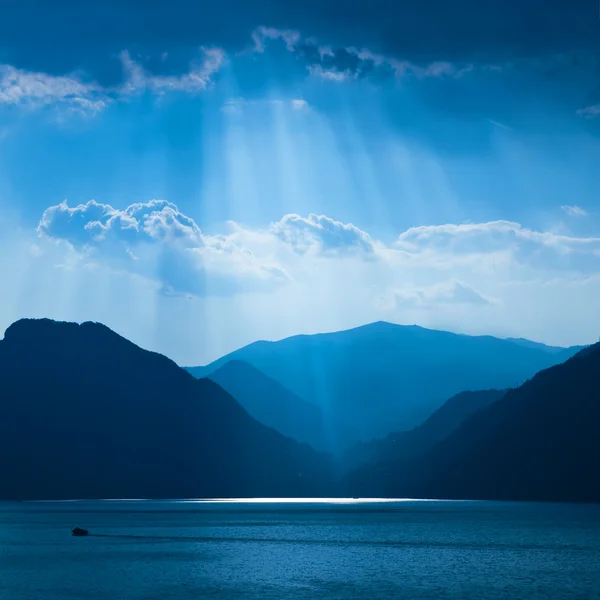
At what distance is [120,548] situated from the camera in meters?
170

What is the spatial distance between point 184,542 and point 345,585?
81.9 meters

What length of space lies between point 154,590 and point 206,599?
10.8 m

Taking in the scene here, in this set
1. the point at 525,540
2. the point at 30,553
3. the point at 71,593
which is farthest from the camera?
the point at 525,540

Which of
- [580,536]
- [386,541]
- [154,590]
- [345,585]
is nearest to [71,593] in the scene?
[154,590]

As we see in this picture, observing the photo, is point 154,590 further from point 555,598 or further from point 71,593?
point 555,598

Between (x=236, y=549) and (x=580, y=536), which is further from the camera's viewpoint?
(x=580, y=536)

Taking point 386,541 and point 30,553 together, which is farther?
point 386,541

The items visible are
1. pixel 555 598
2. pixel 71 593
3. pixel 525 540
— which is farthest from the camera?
pixel 525 540

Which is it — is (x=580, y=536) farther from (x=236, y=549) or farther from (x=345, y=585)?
(x=345, y=585)

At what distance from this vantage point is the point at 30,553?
158625mm

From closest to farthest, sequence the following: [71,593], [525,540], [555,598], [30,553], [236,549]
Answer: [555,598] → [71,593] → [30,553] → [236,549] → [525,540]

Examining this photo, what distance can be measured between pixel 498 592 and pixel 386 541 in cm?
8845

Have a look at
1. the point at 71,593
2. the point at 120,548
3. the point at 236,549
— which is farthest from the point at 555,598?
the point at 120,548

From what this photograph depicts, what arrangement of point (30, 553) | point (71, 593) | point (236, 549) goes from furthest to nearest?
point (236, 549)
point (30, 553)
point (71, 593)
